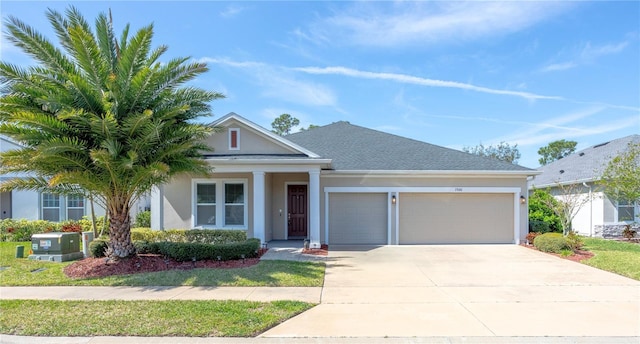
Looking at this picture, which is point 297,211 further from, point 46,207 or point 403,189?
point 46,207

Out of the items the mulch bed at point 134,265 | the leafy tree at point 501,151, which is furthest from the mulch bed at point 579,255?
the leafy tree at point 501,151

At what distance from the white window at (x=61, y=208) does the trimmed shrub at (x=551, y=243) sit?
1869 cm

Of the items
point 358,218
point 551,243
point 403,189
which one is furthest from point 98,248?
point 551,243

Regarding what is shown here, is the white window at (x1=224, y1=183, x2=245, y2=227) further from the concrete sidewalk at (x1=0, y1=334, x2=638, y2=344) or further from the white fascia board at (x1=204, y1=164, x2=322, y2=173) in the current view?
the concrete sidewalk at (x1=0, y1=334, x2=638, y2=344)

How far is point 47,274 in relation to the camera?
28.6 ft

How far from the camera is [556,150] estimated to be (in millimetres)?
53594

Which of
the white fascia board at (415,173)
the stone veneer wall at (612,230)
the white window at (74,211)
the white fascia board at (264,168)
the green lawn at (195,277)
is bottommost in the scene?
the stone veneer wall at (612,230)

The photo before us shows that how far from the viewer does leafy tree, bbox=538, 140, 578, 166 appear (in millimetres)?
52719

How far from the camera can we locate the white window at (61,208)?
16359 millimetres

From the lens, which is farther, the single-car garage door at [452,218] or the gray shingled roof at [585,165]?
the gray shingled roof at [585,165]

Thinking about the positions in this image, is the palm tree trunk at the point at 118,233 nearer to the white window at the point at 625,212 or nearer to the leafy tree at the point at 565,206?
the leafy tree at the point at 565,206

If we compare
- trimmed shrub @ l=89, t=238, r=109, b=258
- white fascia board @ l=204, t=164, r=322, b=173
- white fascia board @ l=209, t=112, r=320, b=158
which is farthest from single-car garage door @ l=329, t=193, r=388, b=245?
trimmed shrub @ l=89, t=238, r=109, b=258

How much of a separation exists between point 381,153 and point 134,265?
10363 mm

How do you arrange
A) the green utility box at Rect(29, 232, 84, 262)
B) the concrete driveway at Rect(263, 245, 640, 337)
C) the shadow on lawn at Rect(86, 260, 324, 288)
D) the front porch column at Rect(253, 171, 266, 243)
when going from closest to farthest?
the concrete driveway at Rect(263, 245, 640, 337) → the shadow on lawn at Rect(86, 260, 324, 288) → the green utility box at Rect(29, 232, 84, 262) → the front porch column at Rect(253, 171, 266, 243)
